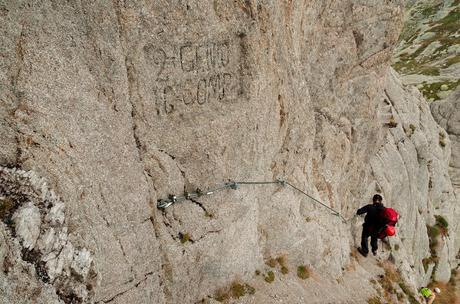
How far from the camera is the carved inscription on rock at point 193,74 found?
1436cm

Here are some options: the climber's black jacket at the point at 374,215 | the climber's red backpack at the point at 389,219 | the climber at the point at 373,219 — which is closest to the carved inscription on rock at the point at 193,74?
the climber at the point at 373,219

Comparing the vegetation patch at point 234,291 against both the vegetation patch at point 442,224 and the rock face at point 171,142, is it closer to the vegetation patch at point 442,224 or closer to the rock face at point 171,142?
the rock face at point 171,142

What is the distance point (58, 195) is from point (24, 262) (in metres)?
1.99

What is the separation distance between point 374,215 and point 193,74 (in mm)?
14690

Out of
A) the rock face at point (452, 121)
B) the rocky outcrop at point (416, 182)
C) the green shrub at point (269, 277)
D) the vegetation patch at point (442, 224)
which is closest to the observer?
the green shrub at point (269, 277)

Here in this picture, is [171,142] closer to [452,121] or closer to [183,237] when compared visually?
[183,237]

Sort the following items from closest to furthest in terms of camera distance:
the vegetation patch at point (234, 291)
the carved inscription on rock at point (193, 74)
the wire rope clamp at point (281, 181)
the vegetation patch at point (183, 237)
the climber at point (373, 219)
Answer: the carved inscription on rock at point (193, 74)
the vegetation patch at point (183, 237)
the vegetation patch at point (234, 291)
the wire rope clamp at point (281, 181)
the climber at point (373, 219)

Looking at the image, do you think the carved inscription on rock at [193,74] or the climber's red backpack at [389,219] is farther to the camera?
the climber's red backpack at [389,219]

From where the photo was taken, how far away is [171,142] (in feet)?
50.0

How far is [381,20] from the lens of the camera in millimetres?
28562

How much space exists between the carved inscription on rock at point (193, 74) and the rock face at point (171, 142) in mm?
52

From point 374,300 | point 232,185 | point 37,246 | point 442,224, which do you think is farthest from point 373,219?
point 442,224

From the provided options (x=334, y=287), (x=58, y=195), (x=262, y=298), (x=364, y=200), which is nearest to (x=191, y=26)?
(x=58, y=195)

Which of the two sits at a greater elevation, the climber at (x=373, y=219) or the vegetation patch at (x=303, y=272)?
the climber at (x=373, y=219)
